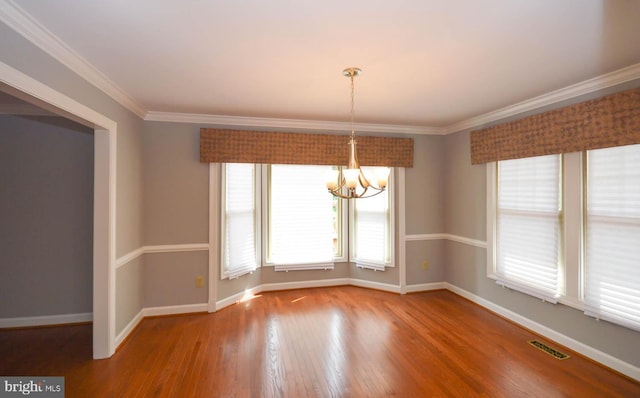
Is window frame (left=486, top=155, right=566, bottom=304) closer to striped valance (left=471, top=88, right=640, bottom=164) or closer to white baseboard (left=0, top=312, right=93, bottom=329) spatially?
striped valance (left=471, top=88, right=640, bottom=164)

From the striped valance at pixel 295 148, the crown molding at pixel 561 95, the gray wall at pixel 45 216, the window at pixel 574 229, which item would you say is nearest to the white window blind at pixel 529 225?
the window at pixel 574 229

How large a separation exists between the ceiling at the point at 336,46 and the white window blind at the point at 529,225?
789mm

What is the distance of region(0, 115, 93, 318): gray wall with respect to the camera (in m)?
3.14

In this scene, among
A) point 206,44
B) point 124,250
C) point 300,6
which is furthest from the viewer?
point 124,250

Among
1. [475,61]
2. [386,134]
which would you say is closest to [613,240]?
[475,61]

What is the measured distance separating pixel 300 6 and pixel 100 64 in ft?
5.80

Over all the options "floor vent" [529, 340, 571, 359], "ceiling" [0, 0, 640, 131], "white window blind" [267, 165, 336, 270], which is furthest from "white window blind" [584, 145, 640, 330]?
"white window blind" [267, 165, 336, 270]

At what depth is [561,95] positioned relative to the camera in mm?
2816

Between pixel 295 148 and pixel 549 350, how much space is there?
3.54m

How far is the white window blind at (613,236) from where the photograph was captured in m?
2.31

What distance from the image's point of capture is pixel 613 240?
2447mm

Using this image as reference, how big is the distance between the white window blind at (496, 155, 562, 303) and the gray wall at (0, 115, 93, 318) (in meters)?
4.91

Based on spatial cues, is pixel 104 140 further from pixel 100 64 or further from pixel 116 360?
pixel 116 360

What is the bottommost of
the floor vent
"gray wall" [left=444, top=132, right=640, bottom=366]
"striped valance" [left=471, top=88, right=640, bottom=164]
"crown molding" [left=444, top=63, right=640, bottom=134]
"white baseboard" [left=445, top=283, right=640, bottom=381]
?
the floor vent
